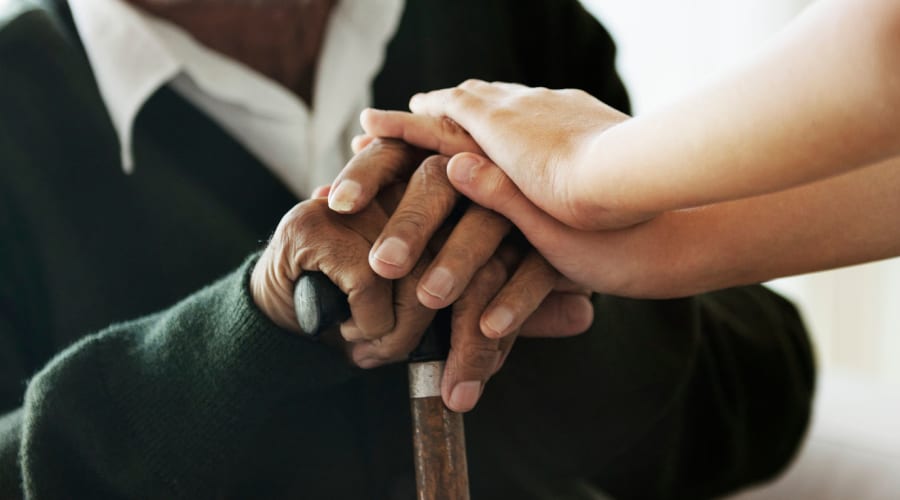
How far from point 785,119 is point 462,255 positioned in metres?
0.23

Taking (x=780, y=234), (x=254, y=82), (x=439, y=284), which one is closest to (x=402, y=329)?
(x=439, y=284)

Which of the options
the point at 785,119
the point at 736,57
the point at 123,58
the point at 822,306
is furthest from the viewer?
the point at 822,306

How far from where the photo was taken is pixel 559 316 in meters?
0.71

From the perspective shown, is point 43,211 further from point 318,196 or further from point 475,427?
point 475,427

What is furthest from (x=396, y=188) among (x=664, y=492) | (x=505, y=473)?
(x=664, y=492)

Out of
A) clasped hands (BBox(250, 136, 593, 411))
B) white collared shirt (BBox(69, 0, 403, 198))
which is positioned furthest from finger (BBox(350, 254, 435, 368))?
white collared shirt (BBox(69, 0, 403, 198))

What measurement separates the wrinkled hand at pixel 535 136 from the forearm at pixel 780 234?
0.07 metres

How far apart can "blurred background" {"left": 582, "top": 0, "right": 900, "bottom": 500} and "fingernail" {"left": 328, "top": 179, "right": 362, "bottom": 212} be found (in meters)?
0.20

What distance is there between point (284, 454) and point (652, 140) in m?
0.38

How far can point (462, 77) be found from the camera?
102cm

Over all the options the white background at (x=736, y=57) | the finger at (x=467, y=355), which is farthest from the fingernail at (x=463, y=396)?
the white background at (x=736, y=57)

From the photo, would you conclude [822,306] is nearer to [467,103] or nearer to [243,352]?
[467,103]

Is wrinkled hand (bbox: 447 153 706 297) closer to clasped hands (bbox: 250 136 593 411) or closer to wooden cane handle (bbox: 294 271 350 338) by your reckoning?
clasped hands (bbox: 250 136 593 411)

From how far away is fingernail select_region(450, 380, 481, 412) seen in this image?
59 cm
